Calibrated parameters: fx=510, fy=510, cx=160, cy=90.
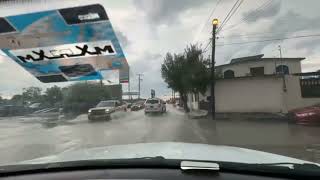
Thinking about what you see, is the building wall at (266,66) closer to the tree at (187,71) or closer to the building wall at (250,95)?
the tree at (187,71)

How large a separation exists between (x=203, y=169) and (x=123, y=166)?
0.53m

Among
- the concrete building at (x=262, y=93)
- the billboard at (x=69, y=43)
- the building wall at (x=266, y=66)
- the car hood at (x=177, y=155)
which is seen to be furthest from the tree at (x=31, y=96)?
the car hood at (x=177, y=155)

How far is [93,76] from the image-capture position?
1878 centimetres

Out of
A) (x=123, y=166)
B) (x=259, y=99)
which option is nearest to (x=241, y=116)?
(x=259, y=99)

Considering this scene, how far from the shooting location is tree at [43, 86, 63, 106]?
1223 inches

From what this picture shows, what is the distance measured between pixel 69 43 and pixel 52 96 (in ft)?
51.1

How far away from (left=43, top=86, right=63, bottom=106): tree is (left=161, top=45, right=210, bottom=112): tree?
10.1 m

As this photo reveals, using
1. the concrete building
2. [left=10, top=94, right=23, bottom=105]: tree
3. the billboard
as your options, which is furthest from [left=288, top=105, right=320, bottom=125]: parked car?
[left=10, top=94, right=23, bottom=105]: tree

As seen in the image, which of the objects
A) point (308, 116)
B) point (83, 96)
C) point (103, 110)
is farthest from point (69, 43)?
point (83, 96)

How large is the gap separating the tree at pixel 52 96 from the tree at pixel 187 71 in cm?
1014

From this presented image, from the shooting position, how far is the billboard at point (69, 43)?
18.1 metres

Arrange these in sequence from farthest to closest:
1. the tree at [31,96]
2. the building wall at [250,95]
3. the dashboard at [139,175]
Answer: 1. the building wall at [250,95]
2. the tree at [31,96]
3. the dashboard at [139,175]

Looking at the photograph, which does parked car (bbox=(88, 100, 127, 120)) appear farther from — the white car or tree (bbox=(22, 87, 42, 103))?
the white car

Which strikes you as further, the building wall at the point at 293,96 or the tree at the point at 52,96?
the building wall at the point at 293,96
